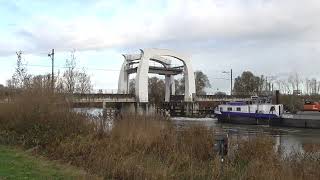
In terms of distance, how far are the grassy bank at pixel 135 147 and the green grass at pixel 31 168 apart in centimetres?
72

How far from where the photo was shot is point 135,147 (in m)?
18.0

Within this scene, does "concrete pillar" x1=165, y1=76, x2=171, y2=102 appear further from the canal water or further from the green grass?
the green grass

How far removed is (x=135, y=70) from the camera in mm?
133000

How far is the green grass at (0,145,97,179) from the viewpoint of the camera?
39.5 feet

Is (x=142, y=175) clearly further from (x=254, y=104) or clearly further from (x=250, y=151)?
(x=254, y=104)

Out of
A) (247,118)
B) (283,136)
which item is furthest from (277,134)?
(247,118)

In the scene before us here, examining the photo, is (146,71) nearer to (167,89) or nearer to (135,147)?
(167,89)

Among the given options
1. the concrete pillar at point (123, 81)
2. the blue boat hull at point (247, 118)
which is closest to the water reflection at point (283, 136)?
the blue boat hull at point (247, 118)

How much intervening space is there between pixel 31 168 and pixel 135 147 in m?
5.28

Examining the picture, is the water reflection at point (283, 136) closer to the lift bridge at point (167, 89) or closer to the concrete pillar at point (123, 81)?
the lift bridge at point (167, 89)

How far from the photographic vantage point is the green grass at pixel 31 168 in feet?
39.5

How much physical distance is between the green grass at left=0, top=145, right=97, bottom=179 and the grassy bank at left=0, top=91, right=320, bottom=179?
0.72 meters

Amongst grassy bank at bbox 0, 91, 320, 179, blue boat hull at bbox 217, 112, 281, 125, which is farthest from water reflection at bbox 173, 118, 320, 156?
blue boat hull at bbox 217, 112, 281, 125

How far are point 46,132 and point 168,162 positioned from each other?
670 cm
